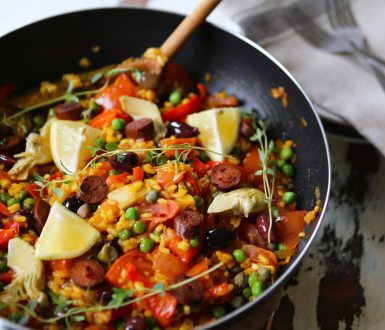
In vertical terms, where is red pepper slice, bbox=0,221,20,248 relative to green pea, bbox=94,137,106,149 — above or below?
below

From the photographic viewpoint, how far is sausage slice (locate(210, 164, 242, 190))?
105 inches

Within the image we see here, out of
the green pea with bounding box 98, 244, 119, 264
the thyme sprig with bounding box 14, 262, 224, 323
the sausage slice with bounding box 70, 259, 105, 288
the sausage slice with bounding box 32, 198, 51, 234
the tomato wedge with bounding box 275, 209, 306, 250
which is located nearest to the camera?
the thyme sprig with bounding box 14, 262, 224, 323

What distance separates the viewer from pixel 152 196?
2.54 meters

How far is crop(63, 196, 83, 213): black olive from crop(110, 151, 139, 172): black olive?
0.23m

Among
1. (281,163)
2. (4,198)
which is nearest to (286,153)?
(281,163)

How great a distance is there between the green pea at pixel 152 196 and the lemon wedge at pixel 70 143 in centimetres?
42

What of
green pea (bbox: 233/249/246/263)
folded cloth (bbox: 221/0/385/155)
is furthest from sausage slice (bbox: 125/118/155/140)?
folded cloth (bbox: 221/0/385/155)

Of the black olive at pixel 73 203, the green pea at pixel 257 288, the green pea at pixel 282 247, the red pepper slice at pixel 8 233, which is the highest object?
the black olive at pixel 73 203

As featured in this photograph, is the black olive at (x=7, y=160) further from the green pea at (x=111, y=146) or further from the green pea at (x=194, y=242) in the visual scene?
the green pea at (x=194, y=242)

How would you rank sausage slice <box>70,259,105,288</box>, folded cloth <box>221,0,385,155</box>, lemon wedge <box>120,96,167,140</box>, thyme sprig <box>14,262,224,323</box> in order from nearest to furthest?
1. thyme sprig <box>14,262,224,323</box>
2. sausage slice <box>70,259,105,288</box>
3. lemon wedge <box>120,96,167,140</box>
4. folded cloth <box>221,0,385,155</box>

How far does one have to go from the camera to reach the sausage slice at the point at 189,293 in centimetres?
226

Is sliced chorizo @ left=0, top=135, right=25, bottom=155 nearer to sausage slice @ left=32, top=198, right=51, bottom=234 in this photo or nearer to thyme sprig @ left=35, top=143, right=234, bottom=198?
thyme sprig @ left=35, top=143, right=234, bottom=198

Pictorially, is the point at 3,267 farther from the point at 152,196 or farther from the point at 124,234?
the point at 152,196

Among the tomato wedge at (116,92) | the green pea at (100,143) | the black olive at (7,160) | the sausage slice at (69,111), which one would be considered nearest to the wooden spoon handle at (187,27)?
the tomato wedge at (116,92)
